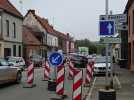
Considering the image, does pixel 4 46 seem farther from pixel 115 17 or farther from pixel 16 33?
pixel 115 17

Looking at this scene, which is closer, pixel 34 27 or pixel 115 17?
pixel 115 17

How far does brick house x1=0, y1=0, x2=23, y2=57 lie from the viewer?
46000mm

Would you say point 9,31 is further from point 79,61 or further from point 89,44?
point 89,44

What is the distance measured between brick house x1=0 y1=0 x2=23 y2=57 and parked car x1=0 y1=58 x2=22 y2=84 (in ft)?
75.4

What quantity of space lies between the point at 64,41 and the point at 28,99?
339ft

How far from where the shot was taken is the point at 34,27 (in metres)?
83.3

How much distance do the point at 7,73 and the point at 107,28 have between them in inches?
310

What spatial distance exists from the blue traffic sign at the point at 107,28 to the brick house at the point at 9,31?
1237 inches

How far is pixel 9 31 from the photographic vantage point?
49.1 meters

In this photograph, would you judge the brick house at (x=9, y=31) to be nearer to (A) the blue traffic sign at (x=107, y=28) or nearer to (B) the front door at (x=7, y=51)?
(B) the front door at (x=7, y=51)

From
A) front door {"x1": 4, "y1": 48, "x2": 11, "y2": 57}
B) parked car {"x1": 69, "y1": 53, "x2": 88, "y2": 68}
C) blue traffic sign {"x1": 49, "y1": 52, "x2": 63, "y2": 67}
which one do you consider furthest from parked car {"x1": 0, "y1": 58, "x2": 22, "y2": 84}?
parked car {"x1": 69, "y1": 53, "x2": 88, "y2": 68}

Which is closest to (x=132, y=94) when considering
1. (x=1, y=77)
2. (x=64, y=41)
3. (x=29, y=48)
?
(x=1, y=77)

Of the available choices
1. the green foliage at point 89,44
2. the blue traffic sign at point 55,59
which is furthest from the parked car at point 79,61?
the green foliage at point 89,44

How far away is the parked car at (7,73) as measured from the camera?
20094 mm
